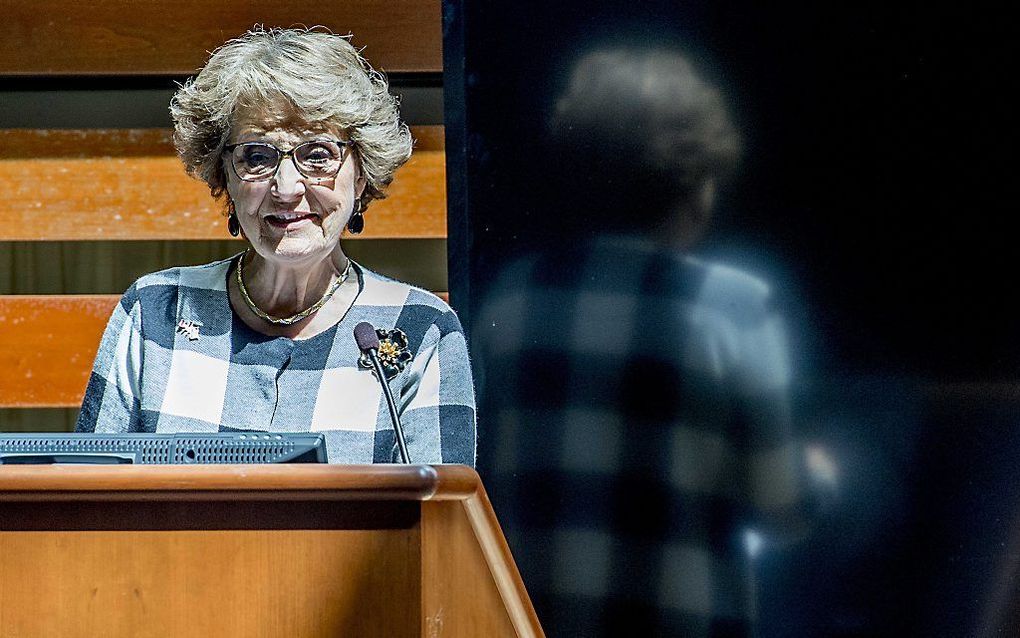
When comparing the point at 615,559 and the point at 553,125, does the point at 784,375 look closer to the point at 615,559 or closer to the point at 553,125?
the point at 615,559

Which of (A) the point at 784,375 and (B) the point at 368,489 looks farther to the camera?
(A) the point at 784,375

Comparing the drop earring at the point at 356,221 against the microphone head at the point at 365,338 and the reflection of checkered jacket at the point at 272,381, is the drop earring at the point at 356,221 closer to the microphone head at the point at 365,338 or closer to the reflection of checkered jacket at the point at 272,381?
the reflection of checkered jacket at the point at 272,381

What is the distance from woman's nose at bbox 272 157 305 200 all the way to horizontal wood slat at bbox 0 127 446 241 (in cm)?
64

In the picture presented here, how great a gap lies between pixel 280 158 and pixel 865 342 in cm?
130

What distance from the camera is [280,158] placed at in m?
1.69

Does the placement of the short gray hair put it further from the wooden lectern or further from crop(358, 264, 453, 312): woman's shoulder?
the wooden lectern

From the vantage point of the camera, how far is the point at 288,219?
5.55 feet

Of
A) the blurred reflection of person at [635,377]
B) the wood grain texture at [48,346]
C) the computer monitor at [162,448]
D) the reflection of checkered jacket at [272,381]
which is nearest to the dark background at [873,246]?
the blurred reflection of person at [635,377]

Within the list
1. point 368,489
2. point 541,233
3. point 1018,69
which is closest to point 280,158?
point 541,233

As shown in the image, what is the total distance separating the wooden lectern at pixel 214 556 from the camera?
0.80 metres

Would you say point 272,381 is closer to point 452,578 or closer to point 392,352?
point 392,352

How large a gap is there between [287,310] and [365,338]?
1.41 feet

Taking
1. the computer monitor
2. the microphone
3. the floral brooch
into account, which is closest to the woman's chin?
the floral brooch

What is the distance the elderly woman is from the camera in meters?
1.64
